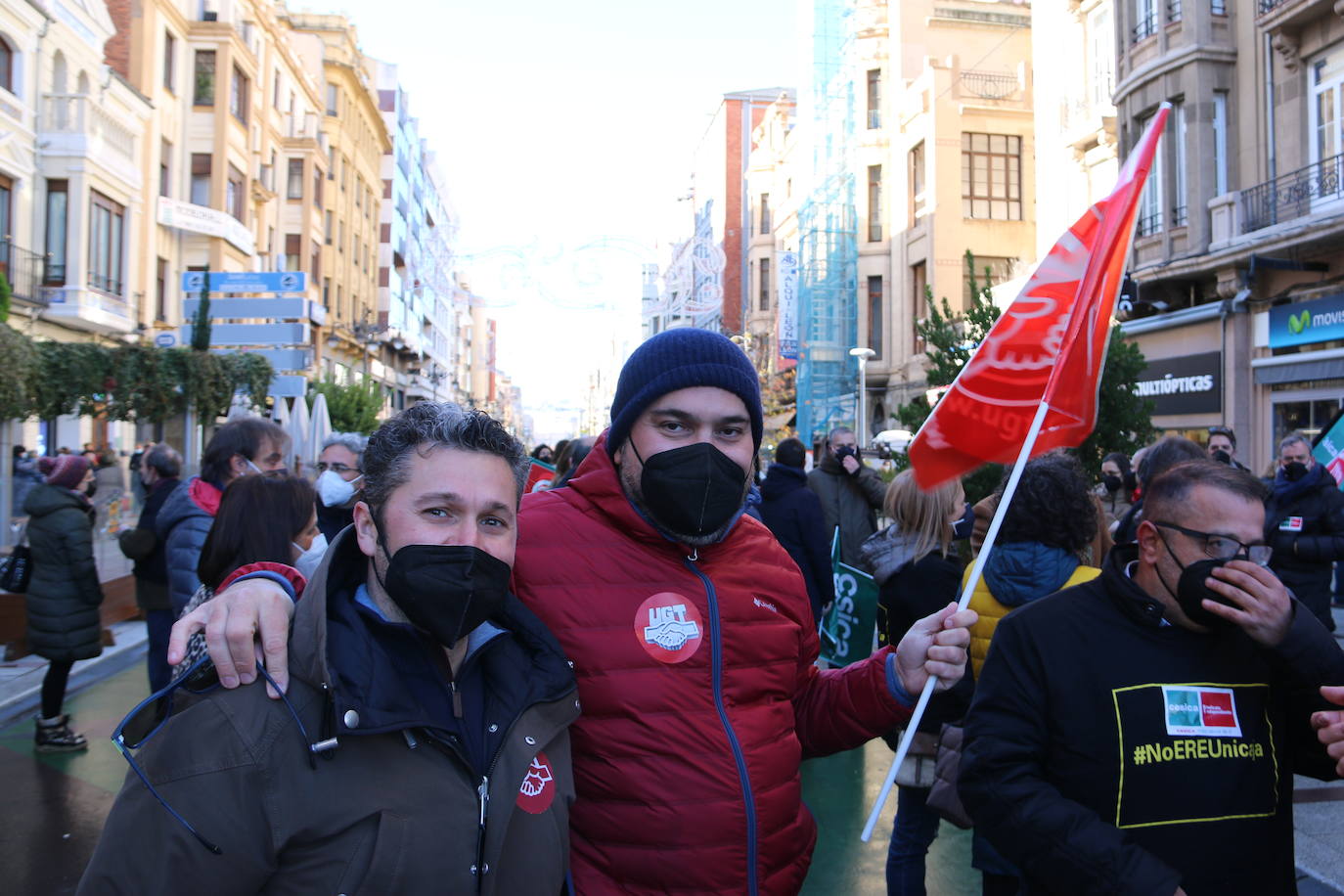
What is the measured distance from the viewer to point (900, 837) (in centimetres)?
396

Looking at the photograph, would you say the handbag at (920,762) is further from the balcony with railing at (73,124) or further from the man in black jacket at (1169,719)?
the balcony with railing at (73,124)

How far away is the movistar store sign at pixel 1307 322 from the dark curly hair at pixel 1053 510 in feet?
46.7

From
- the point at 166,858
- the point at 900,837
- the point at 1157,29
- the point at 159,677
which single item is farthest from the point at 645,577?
the point at 1157,29

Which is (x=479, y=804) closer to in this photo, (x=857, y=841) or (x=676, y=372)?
(x=676, y=372)

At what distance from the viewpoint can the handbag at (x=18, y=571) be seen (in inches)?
258

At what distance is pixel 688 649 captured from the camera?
2158 millimetres

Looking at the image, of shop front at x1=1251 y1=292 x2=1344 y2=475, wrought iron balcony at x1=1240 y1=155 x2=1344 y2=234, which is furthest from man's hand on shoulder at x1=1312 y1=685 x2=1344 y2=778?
wrought iron balcony at x1=1240 y1=155 x2=1344 y2=234

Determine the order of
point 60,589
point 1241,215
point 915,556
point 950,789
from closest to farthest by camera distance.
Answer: point 950,789
point 915,556
point 60,589
point 1241,215

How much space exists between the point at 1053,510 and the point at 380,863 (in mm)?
2566

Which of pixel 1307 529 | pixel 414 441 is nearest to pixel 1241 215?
pixel 1307 529

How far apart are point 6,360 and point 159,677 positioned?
10.2 m

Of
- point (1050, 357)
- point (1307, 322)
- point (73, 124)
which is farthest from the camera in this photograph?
point (73, 124)

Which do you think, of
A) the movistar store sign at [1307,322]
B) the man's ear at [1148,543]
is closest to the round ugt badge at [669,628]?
the man's ear at [1148,543]

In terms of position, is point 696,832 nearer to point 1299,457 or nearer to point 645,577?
point 645,577
